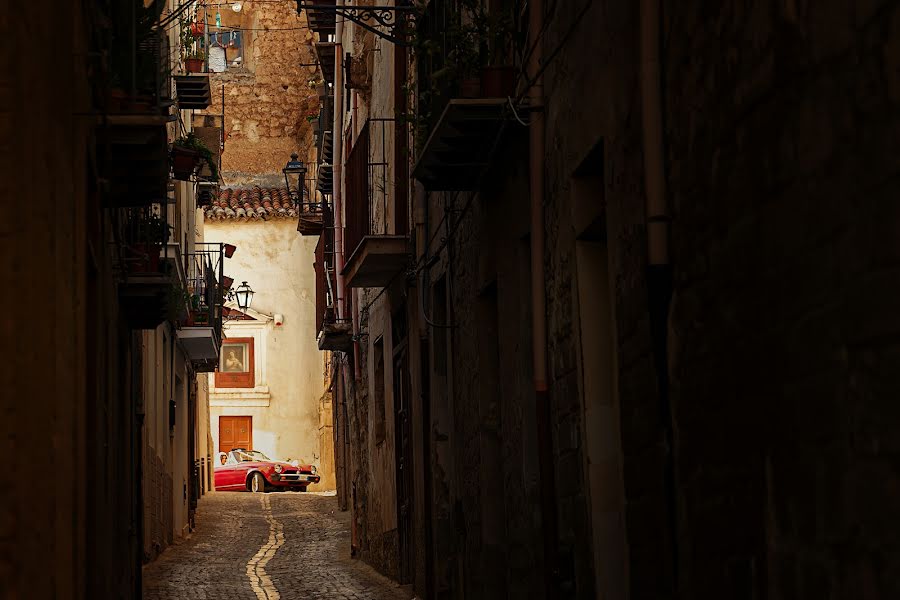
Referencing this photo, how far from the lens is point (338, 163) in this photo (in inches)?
1051

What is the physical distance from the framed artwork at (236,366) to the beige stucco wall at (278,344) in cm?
25

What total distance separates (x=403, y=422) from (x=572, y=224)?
9145 mm

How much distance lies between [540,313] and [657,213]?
275 cm

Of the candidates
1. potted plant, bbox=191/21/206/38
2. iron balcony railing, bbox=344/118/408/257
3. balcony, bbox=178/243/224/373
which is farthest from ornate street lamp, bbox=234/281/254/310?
iron balcony railing, bbox=344/118/408/257

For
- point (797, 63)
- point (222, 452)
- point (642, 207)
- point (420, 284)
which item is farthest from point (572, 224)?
point (222, 452)

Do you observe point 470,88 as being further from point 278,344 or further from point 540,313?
point 278,344

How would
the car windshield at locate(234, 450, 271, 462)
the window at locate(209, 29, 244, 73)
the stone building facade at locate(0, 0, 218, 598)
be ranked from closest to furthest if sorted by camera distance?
the stone building facade at locate(0, 0, 218, 598) < the car windshield at locate(234, 450, 271, 462) < the window at locate(209, 29, 244, 73)

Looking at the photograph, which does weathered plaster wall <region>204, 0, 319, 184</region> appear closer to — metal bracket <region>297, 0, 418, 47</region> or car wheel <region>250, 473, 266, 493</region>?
car wheel <region>250, 473, 266, 493</region>

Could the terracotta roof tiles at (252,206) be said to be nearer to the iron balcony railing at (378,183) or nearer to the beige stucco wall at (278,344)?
the beige stucco wall at (278,344)

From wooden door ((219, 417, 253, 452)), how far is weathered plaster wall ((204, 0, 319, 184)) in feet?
28.1

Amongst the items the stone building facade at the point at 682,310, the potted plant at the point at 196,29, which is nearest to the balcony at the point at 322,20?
the potted plant at the point at 196,29

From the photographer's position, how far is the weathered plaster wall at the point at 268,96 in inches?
1954

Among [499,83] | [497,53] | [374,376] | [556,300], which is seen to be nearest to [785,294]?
[556,300]

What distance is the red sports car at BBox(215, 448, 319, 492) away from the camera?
38594 mm
